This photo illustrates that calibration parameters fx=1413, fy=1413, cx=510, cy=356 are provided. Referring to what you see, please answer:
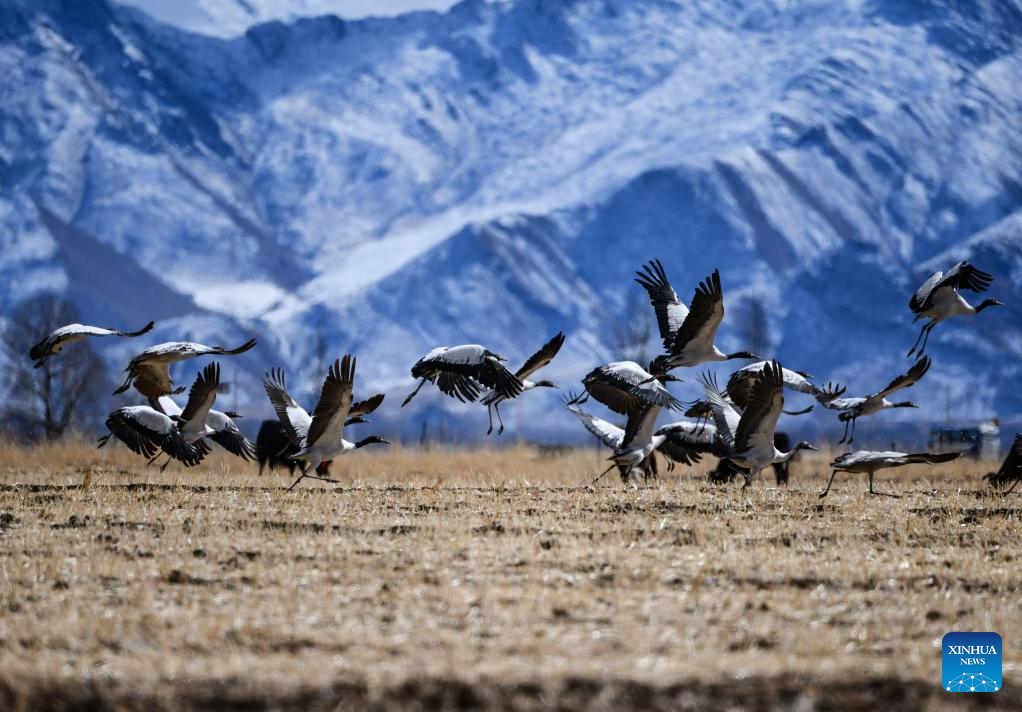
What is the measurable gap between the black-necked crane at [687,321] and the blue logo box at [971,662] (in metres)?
6.06

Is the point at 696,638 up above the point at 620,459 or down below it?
below

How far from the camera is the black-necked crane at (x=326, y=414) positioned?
12.1 metres

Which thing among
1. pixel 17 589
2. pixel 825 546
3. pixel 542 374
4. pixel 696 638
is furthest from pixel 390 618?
pixel 542 374

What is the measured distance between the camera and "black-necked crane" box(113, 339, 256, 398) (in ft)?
42.8

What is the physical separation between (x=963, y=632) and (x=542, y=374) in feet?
329

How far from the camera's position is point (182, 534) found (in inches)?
386

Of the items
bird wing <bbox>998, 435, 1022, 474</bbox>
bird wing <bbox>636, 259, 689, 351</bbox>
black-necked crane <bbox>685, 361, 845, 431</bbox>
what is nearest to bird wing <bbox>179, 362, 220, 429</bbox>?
bird wing <bbox>636, 259, 689, 351</bbox>

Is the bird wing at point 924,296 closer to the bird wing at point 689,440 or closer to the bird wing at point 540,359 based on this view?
the bird wing at point 689,440

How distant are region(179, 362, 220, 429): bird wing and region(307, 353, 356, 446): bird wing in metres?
1.16

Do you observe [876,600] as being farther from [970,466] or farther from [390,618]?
[970,466]

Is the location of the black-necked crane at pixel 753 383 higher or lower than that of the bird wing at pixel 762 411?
higher

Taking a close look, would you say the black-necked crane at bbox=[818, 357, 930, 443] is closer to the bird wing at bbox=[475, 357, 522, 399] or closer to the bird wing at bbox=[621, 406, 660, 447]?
the bird wing at bbox=[621, 406, 660, 447]

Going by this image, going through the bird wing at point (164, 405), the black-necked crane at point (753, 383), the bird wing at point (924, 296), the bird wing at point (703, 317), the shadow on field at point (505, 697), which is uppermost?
the bird wing at point (924, 296)

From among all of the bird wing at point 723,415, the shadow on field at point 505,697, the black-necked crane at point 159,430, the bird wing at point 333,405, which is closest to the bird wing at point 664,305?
the bird wing at point 723,415
